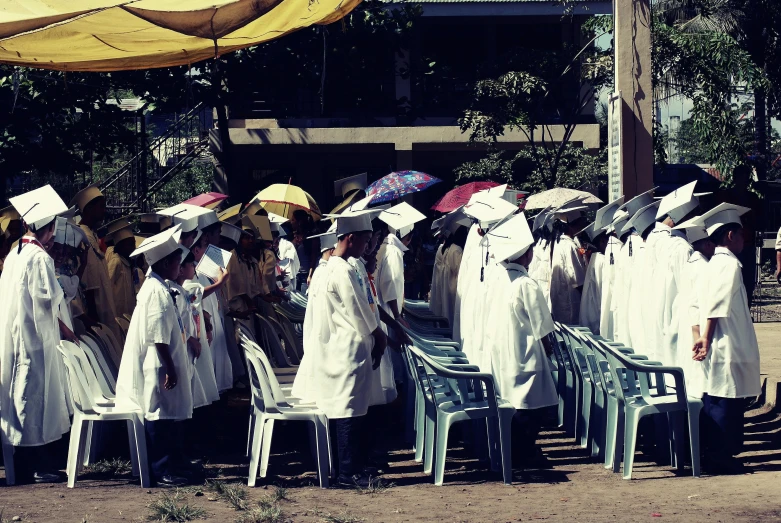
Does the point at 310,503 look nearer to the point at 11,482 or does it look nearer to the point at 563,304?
the point at 11,482

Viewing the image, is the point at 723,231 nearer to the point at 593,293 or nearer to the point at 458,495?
the point at 458,495

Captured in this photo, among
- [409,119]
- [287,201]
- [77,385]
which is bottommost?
[77,385]

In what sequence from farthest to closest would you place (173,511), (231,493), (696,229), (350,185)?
(350,185)
(696,229)
(231,493)
(173,511)

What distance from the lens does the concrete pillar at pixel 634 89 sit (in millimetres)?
12742

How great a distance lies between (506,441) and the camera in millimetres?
7699

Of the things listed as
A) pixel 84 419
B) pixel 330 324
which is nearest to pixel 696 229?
pixel 330 324

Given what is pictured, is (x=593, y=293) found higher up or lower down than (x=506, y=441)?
higher up

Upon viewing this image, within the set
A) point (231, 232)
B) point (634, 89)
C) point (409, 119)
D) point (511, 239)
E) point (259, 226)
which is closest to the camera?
point (511, 239)

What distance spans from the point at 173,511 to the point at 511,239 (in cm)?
303

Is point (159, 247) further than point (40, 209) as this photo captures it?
No

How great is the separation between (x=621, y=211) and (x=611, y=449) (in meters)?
3.28

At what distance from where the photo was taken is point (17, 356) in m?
7.85

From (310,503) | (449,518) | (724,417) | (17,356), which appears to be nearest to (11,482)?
(17,356)

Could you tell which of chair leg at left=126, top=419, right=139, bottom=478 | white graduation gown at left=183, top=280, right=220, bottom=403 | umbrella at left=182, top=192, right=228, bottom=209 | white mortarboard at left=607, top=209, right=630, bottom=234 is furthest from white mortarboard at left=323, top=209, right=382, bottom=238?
umbrella at left=182, top=192, right=228, bottom=209
